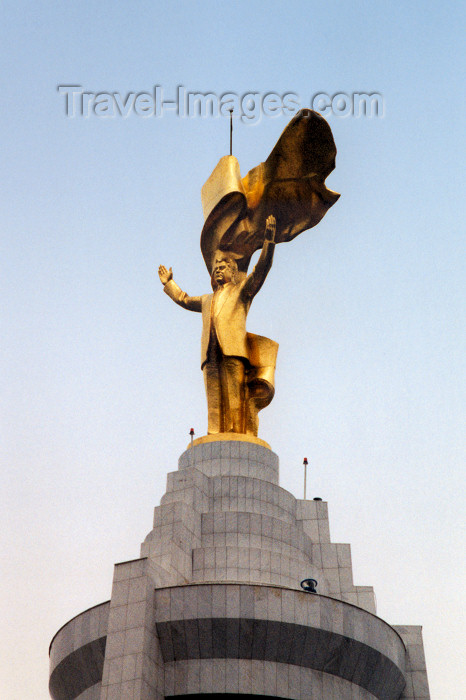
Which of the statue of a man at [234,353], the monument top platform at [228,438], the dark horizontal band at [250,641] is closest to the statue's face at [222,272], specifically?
the statue of a man at [234,353]

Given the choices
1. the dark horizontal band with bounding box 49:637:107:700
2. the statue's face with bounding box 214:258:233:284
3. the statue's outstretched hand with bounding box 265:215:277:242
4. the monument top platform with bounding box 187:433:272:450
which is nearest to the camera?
the dark horizontal band with bounding box 49:637:107:700

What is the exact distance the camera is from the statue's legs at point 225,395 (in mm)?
23531

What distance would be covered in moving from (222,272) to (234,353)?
7.94ft

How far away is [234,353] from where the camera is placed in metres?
23.6

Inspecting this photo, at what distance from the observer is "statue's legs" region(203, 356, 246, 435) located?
23531 mm

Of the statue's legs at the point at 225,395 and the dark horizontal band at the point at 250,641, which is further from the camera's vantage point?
the statue's legs at the point at 225,395

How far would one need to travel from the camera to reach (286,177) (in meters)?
25.2

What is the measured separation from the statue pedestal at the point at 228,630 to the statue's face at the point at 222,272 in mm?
6320

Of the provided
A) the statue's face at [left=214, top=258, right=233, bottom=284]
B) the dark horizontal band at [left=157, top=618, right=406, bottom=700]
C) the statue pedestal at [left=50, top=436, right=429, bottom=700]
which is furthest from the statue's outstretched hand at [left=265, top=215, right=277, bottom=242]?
the dark horizontal band at [left=157, top=618, right=406, bottom=700]

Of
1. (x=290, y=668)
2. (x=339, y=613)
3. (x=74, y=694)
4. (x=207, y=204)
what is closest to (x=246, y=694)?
(x=290, y=668)

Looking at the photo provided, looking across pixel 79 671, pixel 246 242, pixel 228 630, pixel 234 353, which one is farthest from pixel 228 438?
pixel 79 671

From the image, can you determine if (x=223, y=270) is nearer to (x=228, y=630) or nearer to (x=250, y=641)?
(x=228, y=630)

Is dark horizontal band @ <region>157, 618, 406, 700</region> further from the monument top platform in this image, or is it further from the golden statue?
the golden statue

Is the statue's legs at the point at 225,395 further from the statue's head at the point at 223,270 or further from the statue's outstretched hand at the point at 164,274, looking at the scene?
the statue's outstretched hand at the point at 164,274
